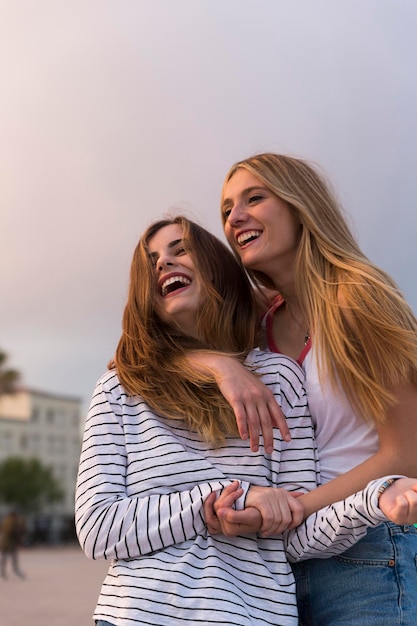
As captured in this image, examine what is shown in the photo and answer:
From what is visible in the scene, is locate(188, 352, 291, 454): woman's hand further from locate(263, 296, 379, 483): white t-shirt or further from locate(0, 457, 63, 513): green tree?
locate(0, 457, 63, 513): green tree

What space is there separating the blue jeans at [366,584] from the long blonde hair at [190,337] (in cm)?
42

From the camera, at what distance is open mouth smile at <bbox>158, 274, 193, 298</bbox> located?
7.95ft

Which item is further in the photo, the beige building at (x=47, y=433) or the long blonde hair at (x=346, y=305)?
the beige building at (x=47, y=433)

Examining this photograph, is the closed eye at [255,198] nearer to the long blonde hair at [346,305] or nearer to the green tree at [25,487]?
the long blonde hair at [346,305]

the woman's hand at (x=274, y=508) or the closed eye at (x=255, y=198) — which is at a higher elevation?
the closed eye at (x=255, y=198)

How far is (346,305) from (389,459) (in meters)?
0.43

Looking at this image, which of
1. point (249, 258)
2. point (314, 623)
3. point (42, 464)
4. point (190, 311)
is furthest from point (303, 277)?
point (42, 464)

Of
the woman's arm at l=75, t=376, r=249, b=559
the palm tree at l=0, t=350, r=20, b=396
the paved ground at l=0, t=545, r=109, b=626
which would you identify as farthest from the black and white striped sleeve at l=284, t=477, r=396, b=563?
the palm tree at l=0, t=350, r=20, b=396

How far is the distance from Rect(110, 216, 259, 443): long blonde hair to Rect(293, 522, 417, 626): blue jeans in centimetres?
42

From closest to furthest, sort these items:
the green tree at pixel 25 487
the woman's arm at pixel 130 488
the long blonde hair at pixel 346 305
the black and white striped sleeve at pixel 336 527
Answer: the black and white striped sleeve at pixel 336 527
the woman's arm at pixel 130 488
the long blonde hair at pixel 346 305
the green tree at pixel 25 487

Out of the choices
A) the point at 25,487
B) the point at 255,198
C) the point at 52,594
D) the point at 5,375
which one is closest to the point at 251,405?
the point at 255,198

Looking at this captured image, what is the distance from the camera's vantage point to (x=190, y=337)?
2.44m

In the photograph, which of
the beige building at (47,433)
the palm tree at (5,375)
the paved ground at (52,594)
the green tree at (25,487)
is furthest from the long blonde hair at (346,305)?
the beige building at (47,433)

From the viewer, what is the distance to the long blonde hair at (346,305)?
209 centimetres
